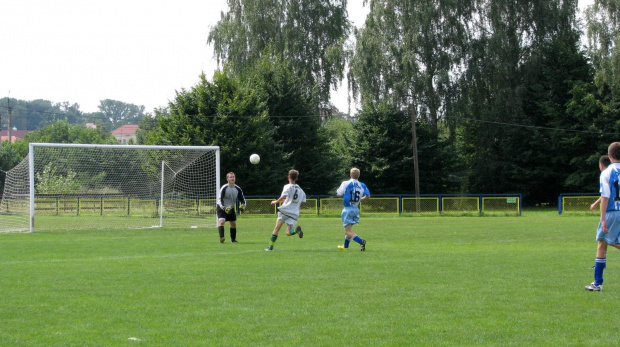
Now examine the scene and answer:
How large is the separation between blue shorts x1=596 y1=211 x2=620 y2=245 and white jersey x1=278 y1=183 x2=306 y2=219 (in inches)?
300

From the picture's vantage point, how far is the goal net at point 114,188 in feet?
94.0

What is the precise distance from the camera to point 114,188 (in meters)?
36.7

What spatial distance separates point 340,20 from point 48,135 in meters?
70.6

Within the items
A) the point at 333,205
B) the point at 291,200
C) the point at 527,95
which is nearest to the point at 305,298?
the point at 291,200

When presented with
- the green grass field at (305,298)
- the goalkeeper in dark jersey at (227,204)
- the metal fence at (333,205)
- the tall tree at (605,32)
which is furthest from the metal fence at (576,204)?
the goalkeeper in dark jersey at (227,204)

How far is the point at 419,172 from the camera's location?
1966 inches

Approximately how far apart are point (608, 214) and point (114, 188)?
102 feet

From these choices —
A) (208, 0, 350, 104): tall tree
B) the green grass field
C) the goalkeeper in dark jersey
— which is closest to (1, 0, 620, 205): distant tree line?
(208, 0, 350, 104): tall tree

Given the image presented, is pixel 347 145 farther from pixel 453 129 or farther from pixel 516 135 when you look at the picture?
pixel 516 135

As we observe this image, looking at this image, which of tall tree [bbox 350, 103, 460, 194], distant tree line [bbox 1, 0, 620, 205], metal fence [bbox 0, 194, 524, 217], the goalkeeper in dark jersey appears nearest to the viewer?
the goalkeeper in dark jersey

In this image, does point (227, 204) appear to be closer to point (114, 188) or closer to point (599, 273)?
point (599, 273)

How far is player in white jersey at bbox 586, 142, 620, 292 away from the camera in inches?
346

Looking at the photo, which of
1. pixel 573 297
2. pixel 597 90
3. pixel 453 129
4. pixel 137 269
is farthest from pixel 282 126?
pixel 573 297

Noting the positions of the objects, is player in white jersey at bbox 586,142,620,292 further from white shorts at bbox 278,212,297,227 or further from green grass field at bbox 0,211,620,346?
white shorts at bbox 278,212,297,227
